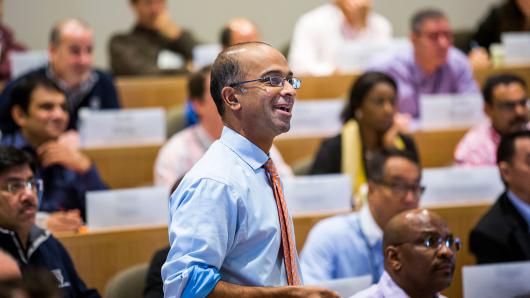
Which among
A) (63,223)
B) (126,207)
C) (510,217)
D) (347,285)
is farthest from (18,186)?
(510,217)

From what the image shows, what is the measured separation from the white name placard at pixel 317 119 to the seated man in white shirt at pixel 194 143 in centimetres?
48

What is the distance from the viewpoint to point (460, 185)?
3.86m

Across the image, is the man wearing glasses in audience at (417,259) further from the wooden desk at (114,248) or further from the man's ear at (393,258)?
the wooden desk at (114,248)

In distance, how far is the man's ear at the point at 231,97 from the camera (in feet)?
6.29

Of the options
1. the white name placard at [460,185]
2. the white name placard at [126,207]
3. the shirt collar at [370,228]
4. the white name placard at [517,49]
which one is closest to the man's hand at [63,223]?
the white name placard at [126,207]

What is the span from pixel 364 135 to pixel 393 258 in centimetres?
168

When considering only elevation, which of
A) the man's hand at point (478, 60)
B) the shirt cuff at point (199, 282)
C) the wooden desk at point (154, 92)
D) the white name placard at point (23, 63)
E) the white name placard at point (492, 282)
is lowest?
the white name placard at point (492, 282)

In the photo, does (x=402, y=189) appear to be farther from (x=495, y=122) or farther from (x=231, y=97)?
(x=231, y=97)

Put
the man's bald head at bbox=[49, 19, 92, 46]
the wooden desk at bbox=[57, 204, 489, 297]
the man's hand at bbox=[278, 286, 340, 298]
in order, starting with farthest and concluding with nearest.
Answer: the man's bald head at bbox=[49, 19, 92, 46] < the wooden desk at bbox=[57, 204, 489, 297] < the man's hand at bbox=[278, 286, 340, 298]

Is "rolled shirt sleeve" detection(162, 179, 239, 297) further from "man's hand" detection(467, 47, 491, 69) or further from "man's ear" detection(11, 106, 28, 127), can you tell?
"man's hand" detection(467, 47, 491, 69)

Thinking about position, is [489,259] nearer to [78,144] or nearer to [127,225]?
[127,225]

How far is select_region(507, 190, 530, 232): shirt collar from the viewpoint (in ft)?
11.5

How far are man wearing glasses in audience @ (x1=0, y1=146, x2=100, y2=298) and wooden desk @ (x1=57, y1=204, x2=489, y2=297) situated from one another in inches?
17.6

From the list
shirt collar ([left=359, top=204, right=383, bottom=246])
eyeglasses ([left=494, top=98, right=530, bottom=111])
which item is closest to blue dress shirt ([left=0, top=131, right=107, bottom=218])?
shirt collar ([left=359, top=204, right=383, bottom=246])
